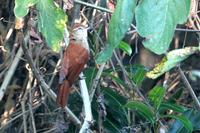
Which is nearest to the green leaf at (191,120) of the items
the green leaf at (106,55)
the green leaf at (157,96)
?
the green leaf at (157,96)

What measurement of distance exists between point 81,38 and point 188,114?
72 centimetres

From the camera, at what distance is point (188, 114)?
272 cm

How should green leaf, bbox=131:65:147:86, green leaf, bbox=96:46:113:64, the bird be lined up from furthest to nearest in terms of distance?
1. green leaf, bbox=131:65:147:86
2. the bird
3. green leaf, bbox=96:46:113:64

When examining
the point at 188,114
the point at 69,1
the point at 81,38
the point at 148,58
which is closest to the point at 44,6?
the point at 69,1

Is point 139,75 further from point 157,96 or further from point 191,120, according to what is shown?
point 191,120

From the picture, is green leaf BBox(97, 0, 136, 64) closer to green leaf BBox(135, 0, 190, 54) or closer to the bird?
green leaf BBox(135, 0, 190, 54)

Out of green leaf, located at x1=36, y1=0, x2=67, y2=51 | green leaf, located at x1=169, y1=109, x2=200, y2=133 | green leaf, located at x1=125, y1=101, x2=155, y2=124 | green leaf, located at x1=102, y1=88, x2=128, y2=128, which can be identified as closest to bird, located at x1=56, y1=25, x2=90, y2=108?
green leaf, located at x1=125, y1=101, x2=155, y2=124

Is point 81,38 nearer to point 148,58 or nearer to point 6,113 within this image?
point 6,113

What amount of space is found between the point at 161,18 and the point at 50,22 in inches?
10.8

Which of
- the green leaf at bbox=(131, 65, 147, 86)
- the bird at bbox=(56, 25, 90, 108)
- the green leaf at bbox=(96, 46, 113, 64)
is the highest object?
the green leaf at bbox=(96, 46, 113, 64)

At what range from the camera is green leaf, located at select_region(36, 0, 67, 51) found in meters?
1.11

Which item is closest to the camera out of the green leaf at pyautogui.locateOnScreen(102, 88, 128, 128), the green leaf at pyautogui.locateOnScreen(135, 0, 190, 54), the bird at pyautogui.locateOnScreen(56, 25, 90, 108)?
the green leaf at pyautogui.locateOnScreen(135, 0, 190, 54)

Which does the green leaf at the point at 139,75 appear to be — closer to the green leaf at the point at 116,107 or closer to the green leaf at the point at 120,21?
the green leaf at the point at 116,107

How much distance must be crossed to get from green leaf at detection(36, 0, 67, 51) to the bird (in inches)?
39.7
